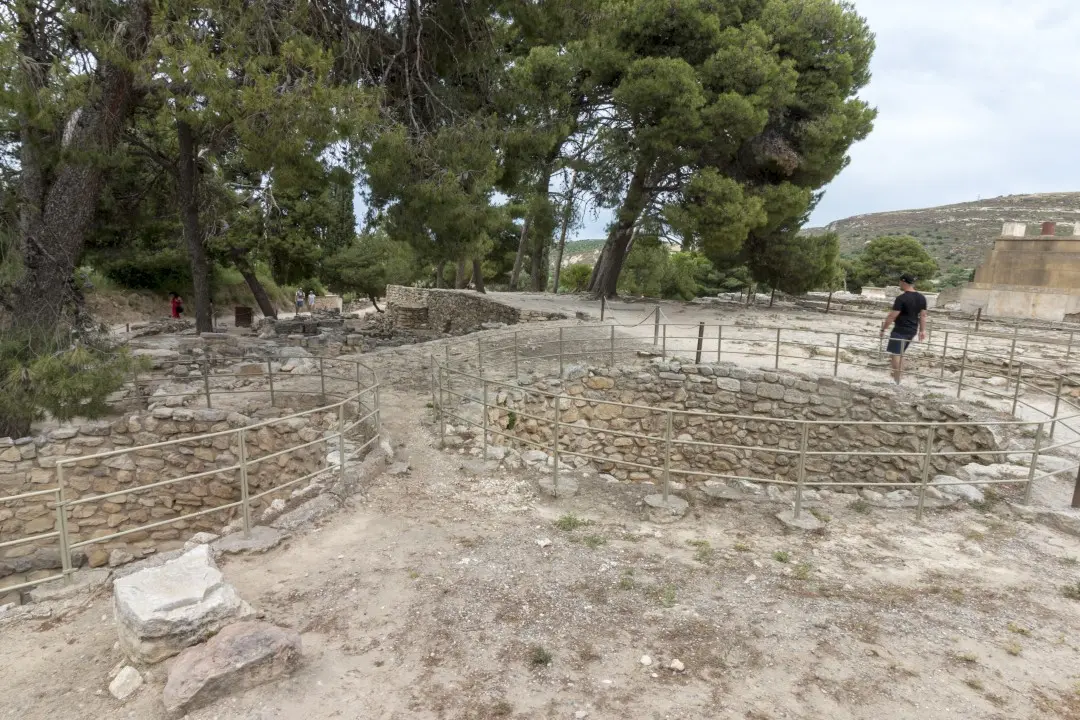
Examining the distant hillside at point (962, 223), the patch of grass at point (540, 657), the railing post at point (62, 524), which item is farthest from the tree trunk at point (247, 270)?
the distant hillside at point (962, 223)

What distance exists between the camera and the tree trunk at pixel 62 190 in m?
7.42

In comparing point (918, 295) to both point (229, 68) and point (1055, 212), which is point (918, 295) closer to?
point (229, 68)

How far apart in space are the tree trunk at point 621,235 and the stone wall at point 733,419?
20.4 ft

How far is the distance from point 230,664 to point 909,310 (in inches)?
405

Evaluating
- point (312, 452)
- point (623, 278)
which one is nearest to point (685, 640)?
point (312, 452)

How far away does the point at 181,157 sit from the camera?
1317 centimetres

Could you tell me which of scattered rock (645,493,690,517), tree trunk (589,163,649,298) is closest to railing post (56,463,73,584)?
scattered rock (645,493,690,517)

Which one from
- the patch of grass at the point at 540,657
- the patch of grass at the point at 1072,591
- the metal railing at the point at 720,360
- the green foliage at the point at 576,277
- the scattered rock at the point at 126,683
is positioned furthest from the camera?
the green foliage at the point at 576,277

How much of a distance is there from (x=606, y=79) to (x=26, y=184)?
48.0ft

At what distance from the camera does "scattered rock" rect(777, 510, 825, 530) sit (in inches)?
216

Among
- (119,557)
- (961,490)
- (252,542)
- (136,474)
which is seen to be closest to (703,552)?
(961,490)

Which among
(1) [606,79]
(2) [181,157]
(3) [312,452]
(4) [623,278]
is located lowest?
(3) [312,452]

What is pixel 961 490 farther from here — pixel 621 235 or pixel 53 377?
pixel 621 235

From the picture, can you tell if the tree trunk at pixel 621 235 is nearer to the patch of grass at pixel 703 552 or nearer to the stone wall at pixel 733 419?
the stone wall at pixel 733 419
